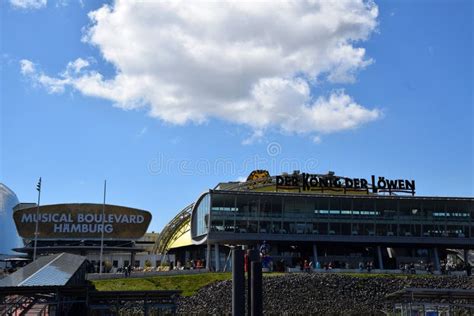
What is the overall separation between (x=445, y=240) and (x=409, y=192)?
29.2 feet

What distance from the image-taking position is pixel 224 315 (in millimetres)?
65000

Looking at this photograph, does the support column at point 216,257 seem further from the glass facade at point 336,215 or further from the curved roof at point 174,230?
the curved roof at point 174,230

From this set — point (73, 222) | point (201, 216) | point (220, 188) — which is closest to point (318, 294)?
point (201, 216)

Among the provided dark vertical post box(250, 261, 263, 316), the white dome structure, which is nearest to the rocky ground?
dark vertical post box(250, 261, 263, 316)

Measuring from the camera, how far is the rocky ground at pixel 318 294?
66938 millimetres

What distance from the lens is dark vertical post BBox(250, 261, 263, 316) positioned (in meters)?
26.4

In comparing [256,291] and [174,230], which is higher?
[174,230]

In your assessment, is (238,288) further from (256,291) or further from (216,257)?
(216,257)

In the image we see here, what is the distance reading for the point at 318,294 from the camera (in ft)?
228

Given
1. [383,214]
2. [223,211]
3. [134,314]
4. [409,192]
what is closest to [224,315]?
[134,314]

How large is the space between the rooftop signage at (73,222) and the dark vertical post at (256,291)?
7606 centimetres

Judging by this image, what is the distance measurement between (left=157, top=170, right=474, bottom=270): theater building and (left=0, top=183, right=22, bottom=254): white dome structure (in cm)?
10517

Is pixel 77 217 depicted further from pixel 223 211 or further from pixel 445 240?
pixel 445 240

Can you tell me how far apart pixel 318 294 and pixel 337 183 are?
1141 inches
